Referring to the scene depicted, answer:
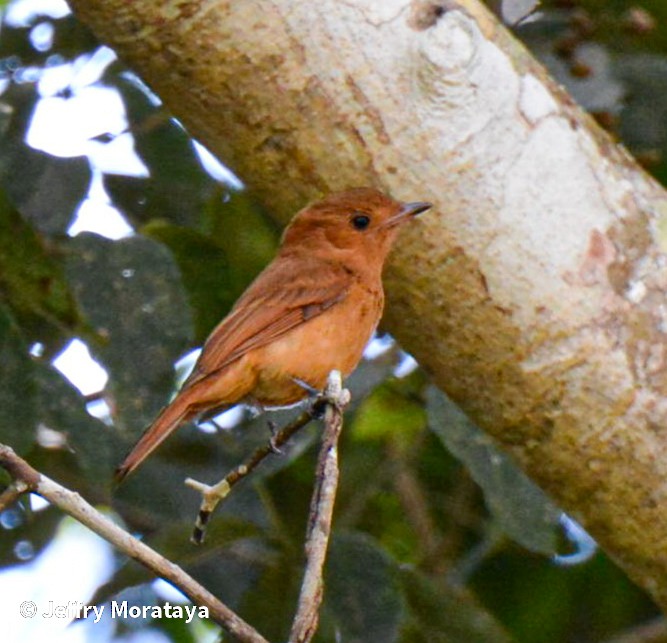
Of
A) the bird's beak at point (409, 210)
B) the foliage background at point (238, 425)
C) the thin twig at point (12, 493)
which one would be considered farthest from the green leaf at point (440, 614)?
the thin twig at point (12, 493)

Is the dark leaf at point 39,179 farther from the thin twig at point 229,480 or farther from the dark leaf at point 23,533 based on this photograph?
the thin twig at point 229,480

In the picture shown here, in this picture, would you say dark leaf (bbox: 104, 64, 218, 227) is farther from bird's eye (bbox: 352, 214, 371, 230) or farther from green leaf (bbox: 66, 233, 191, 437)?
green leaf (bbox: 66, 233, 191, 437)

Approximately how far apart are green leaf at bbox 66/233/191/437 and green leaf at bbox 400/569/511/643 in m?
0.87

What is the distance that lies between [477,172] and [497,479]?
2.86 feet

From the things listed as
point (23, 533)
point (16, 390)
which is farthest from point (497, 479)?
point (23, 533)

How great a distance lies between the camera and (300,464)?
15.5 ft

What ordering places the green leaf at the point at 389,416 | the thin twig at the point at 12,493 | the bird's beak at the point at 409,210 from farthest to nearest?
the green leaf at the point at 389,416 → the bird's beak at the point at 409,210 → the thin twig at the point at 12,493

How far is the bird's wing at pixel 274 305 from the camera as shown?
161 inches

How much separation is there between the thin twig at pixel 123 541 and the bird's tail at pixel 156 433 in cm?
102

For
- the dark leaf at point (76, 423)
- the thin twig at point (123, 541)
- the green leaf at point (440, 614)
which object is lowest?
the green leaf at point (440, 614)

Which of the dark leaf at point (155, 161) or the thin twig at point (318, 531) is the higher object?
the thin twig at point (318, 531)

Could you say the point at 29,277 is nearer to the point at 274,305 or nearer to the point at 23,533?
the point at 274,305

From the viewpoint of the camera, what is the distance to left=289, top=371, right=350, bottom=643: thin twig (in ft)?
8.05

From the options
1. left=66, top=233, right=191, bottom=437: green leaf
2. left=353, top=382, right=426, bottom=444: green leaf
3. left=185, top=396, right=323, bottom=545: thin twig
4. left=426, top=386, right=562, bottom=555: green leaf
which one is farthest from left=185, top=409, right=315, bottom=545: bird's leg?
left=353, top=382, right=426, bottom=444: green leaf
